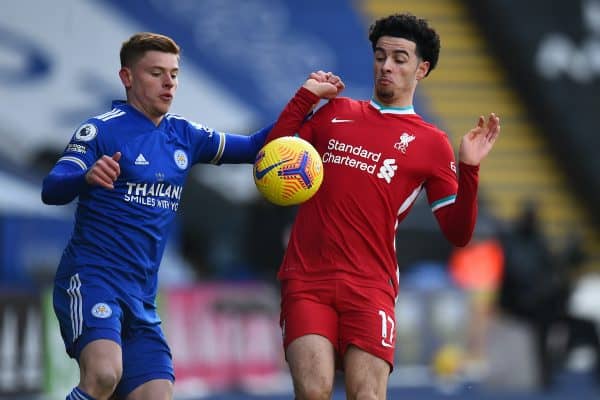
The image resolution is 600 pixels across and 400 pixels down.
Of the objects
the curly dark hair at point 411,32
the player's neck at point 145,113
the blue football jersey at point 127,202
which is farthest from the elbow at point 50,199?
the curly dark hair at point 411,32

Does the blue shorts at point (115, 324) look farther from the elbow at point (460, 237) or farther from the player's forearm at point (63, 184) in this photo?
the elbow at point (460, 237)

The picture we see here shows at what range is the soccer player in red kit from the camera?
7.13m

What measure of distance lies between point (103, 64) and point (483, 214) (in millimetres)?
6535

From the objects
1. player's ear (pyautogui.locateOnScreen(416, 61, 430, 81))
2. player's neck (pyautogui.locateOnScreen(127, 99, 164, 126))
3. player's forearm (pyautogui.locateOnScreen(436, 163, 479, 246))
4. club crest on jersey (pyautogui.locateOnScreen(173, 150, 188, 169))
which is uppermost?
player's ear (pyautogui.locateOnScreen(416, 61, 430, 81))

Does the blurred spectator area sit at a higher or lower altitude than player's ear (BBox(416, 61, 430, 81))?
higher

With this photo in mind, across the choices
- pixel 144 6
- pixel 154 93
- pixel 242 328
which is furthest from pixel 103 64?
pixel 154 93

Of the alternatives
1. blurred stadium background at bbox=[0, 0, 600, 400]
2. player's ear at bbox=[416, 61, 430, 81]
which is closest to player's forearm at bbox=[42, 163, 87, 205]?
player's ear at bbox=[416, 61, 430, 81]

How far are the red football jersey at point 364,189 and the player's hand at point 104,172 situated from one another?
3.64 ft

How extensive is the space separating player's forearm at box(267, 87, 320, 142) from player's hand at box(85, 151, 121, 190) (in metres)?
1.10

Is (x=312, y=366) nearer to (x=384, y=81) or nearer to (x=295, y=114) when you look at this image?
(x=295, y=114)

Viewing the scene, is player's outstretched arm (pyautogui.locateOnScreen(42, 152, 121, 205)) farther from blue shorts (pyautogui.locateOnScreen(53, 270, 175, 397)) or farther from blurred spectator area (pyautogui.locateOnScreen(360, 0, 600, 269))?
blurred spectator area (pyautogui.locateOnScreen(360, 0, 600, 269))

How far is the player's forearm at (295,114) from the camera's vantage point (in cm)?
750

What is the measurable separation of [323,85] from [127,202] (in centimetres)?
130

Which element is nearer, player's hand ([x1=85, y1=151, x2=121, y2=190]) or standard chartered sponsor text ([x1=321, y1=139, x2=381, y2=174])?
player's hand ([x1=85, y1=151, x2=121, y2=190])
